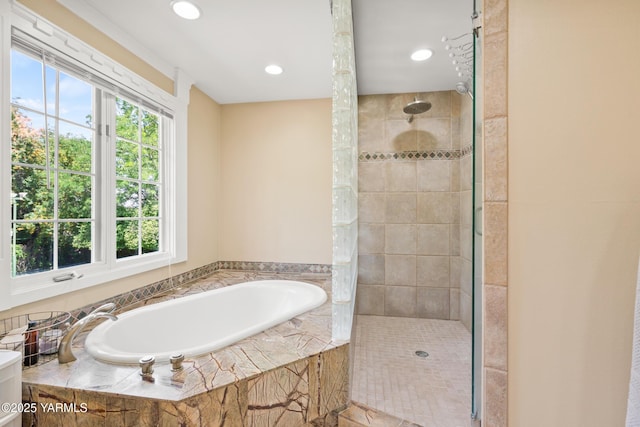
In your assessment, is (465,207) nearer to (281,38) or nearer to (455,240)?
(455,240)

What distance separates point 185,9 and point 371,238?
2.27m

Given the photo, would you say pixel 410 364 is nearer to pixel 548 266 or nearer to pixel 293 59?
pixel 548 266

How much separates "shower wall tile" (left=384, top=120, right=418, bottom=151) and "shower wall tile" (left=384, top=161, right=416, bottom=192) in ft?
0.53

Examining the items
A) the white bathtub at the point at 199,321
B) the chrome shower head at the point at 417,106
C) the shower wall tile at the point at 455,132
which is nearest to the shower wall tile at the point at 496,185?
the white bathtub at the point at 199,321

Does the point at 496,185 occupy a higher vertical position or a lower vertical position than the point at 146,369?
Result: higher

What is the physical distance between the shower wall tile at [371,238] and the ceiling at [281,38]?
A: 53.5 inches

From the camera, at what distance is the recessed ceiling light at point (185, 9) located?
148cm

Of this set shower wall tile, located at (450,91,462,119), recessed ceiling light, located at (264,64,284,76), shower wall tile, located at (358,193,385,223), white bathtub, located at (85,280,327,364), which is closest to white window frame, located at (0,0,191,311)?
white bathtub, located at (85,280,327,364)

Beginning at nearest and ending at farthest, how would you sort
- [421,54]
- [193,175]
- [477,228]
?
1. [477,228]
2. [421,54]
3. [193,175]

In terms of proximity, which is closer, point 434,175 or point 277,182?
point 434,175

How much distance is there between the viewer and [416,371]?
1.72 m

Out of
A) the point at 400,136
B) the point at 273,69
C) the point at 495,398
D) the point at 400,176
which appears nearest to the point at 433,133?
the point at 400,136

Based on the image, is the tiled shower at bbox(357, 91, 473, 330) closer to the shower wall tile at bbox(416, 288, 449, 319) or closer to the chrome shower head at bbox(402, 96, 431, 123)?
the shower wall tile at bbox(416, 288, 449, 319)

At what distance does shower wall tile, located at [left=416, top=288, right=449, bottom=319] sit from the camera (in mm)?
2613
